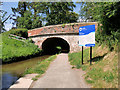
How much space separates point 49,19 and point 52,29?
8.79 m

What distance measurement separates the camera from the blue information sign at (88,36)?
5758mm

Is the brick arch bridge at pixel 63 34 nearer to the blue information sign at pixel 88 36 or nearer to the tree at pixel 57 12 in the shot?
the blue information sign at pixel 88 36

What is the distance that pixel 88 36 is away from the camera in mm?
5934

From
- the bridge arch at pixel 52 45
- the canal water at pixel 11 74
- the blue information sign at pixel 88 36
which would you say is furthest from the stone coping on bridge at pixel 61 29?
the canal water at pixel 11 74

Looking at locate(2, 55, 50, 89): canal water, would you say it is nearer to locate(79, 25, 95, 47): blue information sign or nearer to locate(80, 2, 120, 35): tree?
locate(79, 25, 95, 47): blue information sign

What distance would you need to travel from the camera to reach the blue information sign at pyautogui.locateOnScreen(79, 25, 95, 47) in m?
5.76

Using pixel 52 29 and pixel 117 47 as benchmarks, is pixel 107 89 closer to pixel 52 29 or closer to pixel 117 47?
pixel 117 47

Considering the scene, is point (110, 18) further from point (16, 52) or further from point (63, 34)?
point (16, 52)

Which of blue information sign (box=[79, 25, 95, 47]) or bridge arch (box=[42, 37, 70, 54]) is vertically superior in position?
blue information sign (box=[79, 25, 95, 47])

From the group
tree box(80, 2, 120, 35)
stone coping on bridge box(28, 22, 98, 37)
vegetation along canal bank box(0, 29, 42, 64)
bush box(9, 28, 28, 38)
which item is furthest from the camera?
bush box(9, 28, 28, 38)

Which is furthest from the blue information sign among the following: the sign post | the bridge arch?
the bridge arch

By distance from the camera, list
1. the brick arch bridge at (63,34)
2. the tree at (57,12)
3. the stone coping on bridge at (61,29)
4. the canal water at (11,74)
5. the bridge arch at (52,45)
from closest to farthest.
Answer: the canal water at (11,74)
the stone coping on bridge at (61,29)
the brick arch bridge at (63,34)
the bridge arch at (52,45)
the tree at (57,12)

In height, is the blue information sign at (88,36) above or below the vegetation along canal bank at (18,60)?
above

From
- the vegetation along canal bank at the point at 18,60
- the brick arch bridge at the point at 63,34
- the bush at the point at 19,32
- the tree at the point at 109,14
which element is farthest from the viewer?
the bush at the point at 19,32
